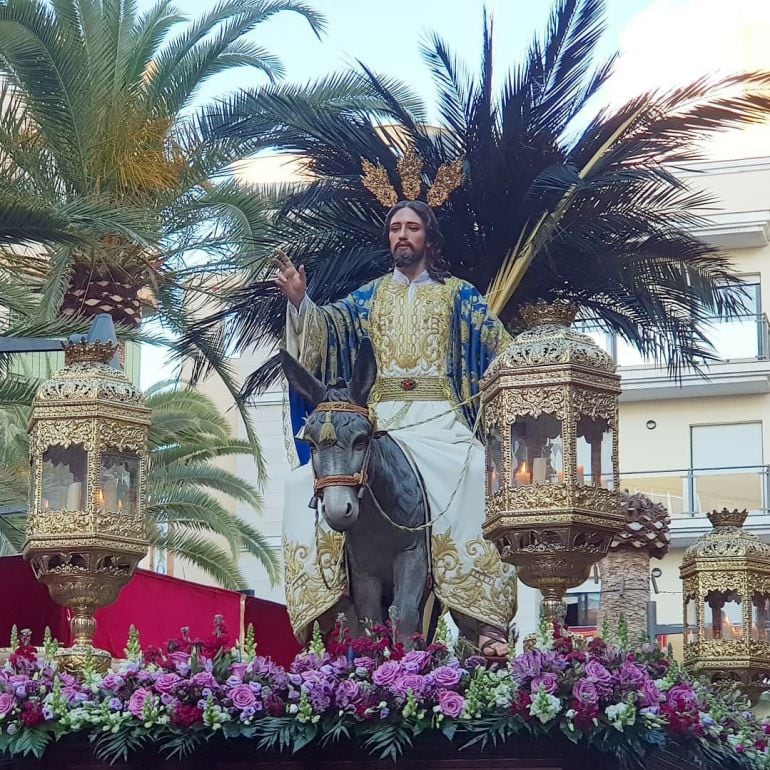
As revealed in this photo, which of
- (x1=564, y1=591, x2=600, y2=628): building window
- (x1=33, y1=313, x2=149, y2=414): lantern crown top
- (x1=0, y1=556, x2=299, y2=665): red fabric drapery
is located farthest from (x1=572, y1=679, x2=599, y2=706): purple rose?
(x1=564, y1=591, x2=600, y2=628): building window

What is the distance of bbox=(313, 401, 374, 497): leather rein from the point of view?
445 inches

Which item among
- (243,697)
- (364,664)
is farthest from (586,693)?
(243,697)

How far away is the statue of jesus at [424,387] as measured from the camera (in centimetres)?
1252

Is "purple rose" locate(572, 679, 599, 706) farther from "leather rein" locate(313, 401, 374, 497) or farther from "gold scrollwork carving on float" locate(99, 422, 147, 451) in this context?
"gold scrollwork carving on float" locate(99, 422, 147, 451)

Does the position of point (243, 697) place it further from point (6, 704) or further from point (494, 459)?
point (494, 459)

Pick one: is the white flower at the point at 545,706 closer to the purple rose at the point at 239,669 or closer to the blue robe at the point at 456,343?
the purple rose at the point at 239,669

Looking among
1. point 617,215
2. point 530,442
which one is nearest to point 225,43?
point 617,215

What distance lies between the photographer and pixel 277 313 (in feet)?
50.8

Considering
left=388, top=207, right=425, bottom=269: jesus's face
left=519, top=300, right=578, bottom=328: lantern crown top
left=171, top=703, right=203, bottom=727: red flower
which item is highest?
left=388, top=207, right=425, bottom=269: jesus's face

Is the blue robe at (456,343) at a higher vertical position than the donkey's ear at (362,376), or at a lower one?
higher

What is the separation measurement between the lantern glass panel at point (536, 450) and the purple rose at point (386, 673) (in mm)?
1643

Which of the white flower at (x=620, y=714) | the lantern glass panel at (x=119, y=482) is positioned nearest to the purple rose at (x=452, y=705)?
the white flower at (x=620, y=714)

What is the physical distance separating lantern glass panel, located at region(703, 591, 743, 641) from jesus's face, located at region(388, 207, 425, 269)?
133 inches

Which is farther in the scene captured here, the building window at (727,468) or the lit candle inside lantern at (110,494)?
the building window at (727,468)
